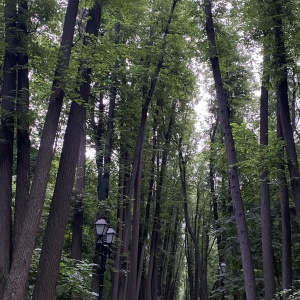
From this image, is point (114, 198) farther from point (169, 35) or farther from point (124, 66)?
point (169, 35)

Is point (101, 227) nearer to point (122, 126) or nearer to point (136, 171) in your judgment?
point (136, 171)

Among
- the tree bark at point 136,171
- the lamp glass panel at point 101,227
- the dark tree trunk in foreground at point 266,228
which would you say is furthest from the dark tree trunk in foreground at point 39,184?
the tree bark at point 136,171

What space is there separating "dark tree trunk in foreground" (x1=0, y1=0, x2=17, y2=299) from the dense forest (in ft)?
0.08

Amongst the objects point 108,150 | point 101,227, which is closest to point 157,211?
point 108,150

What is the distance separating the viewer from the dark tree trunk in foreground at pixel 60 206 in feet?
25.0

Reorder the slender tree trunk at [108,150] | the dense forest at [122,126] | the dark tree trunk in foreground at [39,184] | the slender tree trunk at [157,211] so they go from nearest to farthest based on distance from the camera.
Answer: the dark tree trunk in foreground at [39,184] → the dense forest at [122,126] → the slender tree trunk at [108,150] → the slender tree trunk at [157,211]

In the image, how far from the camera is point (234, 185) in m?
11.2

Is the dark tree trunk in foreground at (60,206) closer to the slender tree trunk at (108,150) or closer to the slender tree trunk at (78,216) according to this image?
the slender tree trunk at (78,216)

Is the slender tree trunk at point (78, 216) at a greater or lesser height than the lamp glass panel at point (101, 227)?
greater

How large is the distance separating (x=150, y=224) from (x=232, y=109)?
690 cm

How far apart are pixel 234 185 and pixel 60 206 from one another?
4866mm

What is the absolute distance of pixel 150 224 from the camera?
71.3ft

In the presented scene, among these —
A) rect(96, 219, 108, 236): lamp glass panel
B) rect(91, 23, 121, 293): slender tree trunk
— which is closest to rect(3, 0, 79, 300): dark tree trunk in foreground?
rect(96, 219, 108, 236): lamp glass panel

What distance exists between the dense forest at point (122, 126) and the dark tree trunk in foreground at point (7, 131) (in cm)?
2
